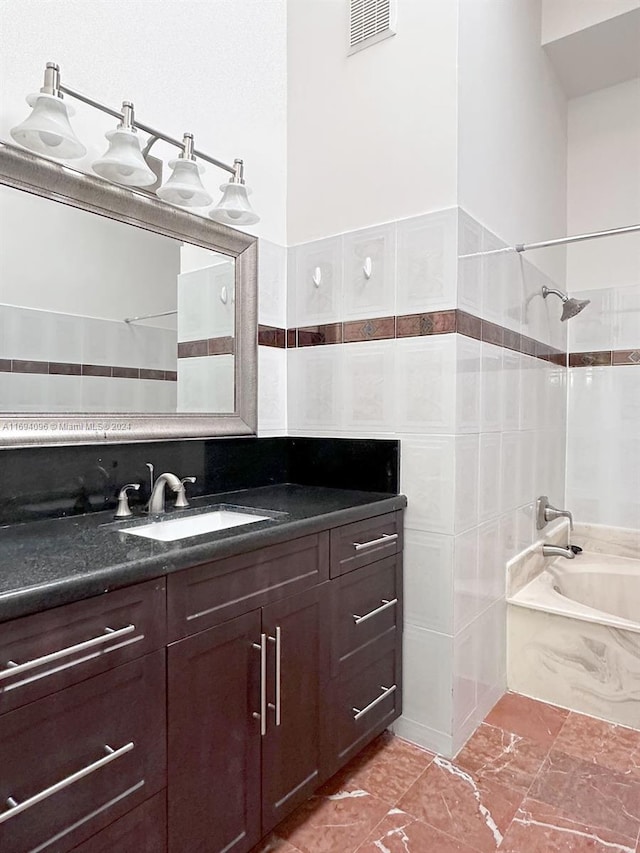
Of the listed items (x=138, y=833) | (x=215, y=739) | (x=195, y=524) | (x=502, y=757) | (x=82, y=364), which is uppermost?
(x=82, y=364)

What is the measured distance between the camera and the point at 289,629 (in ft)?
4.99

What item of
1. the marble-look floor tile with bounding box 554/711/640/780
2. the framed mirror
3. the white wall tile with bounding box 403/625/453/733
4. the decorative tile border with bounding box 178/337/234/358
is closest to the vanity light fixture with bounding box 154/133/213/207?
the framed mirror

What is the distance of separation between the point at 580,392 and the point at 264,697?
2.62 metres

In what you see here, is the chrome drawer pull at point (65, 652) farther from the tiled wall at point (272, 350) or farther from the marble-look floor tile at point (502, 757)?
the marble-look floor tile at point (502, 757)

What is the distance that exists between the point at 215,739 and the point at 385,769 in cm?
88

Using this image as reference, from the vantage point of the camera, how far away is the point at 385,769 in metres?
1.90

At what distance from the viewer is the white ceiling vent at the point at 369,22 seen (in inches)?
→ 81.7

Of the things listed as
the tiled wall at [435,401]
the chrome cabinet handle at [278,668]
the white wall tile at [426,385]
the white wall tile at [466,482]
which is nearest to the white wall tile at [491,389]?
the tiled wall at [435,401]

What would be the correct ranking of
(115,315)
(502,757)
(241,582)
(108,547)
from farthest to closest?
(502,757), (115,315), (241,582), (108,547)

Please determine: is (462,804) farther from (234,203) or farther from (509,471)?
(234,203)

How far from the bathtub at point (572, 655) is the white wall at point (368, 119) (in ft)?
5.66

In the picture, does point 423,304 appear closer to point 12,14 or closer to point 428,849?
point 12,14

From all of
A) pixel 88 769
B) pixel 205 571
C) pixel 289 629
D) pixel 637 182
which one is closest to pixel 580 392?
pixel 637 182

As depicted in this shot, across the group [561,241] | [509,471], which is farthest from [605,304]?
[509,471]
